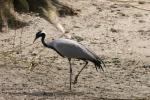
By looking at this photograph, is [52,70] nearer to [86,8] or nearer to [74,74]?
[74,74]

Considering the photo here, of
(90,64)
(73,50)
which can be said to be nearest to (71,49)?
(73,50)

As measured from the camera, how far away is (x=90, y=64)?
1279 centimetres

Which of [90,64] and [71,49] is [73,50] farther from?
[90,64]

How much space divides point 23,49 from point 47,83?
2.40 metres

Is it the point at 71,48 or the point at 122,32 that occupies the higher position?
the point at 71,48

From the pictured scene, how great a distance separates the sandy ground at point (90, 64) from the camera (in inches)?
427

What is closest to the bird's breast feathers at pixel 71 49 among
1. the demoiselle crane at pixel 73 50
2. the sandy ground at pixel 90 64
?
the demoiselle crane at pixel 73 50

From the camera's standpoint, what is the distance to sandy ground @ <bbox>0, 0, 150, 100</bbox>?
10844mm

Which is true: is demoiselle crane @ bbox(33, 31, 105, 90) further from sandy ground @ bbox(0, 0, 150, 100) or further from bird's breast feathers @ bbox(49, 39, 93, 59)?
sandy ground @ bbox(0, 0, 150, 100)

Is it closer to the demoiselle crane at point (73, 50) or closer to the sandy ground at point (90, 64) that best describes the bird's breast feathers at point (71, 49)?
the demoiselle crane at point (73, 50)

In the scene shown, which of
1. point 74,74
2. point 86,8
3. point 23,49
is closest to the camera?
point 74,74

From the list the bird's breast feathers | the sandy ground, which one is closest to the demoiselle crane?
the bird's breast feathers

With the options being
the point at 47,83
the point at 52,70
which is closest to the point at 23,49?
the point at 52,70

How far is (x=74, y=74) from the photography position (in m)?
12.1
